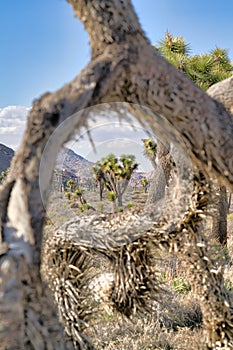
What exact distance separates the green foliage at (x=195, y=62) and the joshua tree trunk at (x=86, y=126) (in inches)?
369

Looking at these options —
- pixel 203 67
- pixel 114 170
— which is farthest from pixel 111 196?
pixel 203 67

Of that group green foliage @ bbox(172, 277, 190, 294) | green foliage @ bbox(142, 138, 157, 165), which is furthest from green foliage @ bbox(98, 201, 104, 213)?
green foliage @ bbox(172, 277, 190, 294)

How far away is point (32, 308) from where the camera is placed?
1.51 m

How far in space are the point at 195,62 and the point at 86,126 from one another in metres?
10.7

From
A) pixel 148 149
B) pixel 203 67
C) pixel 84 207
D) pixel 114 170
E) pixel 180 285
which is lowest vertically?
pixel 180 285

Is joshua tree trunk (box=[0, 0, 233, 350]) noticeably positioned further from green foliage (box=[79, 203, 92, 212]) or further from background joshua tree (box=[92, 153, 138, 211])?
green foliage (box=[79, 203, 92, 212])

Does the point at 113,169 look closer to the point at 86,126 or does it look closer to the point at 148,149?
the point at 148,149

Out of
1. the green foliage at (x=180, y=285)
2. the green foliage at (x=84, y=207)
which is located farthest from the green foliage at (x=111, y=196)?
the green foliage at (x=180, y=285)

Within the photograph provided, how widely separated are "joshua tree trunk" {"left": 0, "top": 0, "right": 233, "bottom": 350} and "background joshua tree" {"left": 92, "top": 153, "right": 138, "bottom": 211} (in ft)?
2.92

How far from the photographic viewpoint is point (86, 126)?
1.94 m

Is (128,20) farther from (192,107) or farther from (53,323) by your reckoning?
(53,323)

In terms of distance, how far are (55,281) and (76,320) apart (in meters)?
0.31

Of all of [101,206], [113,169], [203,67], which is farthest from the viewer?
[203,67]

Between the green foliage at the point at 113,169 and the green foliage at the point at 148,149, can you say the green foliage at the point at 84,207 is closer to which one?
the green foliage at the point at 113,169
